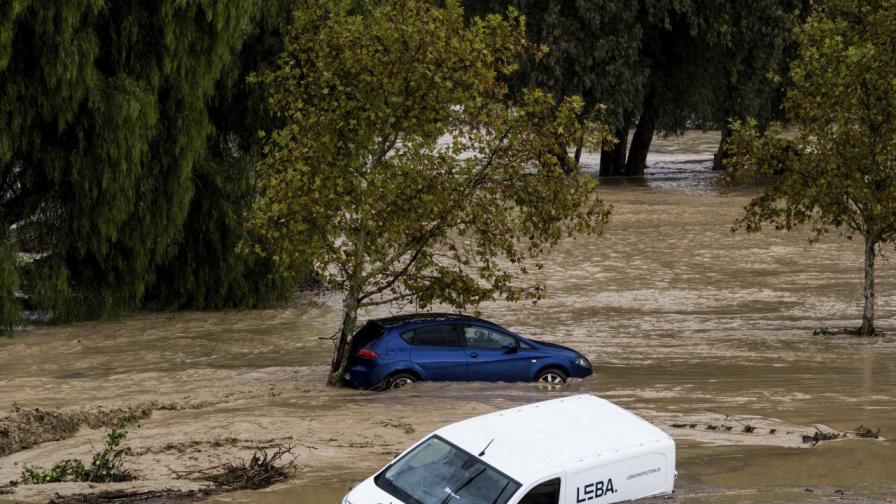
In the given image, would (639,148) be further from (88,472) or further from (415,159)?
(88,472)

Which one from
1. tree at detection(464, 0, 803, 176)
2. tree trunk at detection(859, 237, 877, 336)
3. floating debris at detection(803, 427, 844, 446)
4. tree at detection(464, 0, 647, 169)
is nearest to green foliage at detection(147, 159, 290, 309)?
tree trunk at detection(859, 237, 877, 336)

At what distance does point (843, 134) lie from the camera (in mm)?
22953

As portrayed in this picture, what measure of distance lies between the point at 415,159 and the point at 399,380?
10.8ft

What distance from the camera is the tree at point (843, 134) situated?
22641mm

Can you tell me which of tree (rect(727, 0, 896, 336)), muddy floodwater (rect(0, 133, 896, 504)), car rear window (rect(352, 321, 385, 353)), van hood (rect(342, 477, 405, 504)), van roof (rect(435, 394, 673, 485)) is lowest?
muddy floodwater (rect(0, 133, 896, 504))

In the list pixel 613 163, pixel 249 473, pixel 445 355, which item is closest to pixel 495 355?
pixel 445 355

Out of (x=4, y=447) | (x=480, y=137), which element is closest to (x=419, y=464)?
(x=4, y=447)

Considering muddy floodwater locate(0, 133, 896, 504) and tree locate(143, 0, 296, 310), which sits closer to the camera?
muddy floodwater locate(0, 133, 896, 504)

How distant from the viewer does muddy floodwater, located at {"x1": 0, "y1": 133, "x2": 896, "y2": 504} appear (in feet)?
44.0

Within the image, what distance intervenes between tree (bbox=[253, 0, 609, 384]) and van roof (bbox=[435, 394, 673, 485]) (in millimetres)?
7577

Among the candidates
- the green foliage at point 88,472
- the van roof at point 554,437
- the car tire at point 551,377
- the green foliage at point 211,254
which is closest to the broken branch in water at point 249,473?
the green foliage at point 88,472

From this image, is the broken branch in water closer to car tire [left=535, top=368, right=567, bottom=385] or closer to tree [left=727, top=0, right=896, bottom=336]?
car tire [left=535, top=368, right=567, bottom=385]

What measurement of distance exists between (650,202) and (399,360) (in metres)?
28.4

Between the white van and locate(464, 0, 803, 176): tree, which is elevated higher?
locate(464, 0, 803, 176): tree
